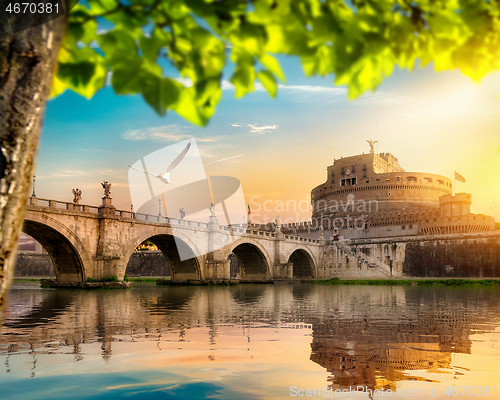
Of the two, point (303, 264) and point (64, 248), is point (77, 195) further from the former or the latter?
point (303, 264)

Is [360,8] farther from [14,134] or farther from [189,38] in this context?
[14,134]

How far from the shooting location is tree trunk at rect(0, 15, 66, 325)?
6.68 feet

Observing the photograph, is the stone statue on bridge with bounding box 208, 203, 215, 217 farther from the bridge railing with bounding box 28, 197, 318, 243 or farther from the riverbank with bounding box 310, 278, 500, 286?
the riverbank with bounding box 310, 278, 500, 286

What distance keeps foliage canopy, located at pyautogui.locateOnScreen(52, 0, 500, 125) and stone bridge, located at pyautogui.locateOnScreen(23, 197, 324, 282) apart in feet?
79.4

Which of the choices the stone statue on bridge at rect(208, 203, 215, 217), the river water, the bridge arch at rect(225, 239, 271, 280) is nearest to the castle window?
the bridge arch at rect(225, 239, 271, 280)

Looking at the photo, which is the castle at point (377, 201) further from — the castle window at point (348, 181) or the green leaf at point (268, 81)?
the green leaf at point (268, 81)

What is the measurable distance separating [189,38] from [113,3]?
0.47 m

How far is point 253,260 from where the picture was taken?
46.1m

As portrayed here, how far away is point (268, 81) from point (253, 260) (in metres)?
44.4

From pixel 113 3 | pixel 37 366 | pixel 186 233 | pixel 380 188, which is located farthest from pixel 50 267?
pixel 113 3

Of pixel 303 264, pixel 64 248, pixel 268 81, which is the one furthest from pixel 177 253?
pixel 268 81

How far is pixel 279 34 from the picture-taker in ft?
6.98

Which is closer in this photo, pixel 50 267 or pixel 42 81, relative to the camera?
pixel 42 81

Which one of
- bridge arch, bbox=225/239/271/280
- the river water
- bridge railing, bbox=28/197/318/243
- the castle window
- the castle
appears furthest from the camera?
the castle window
